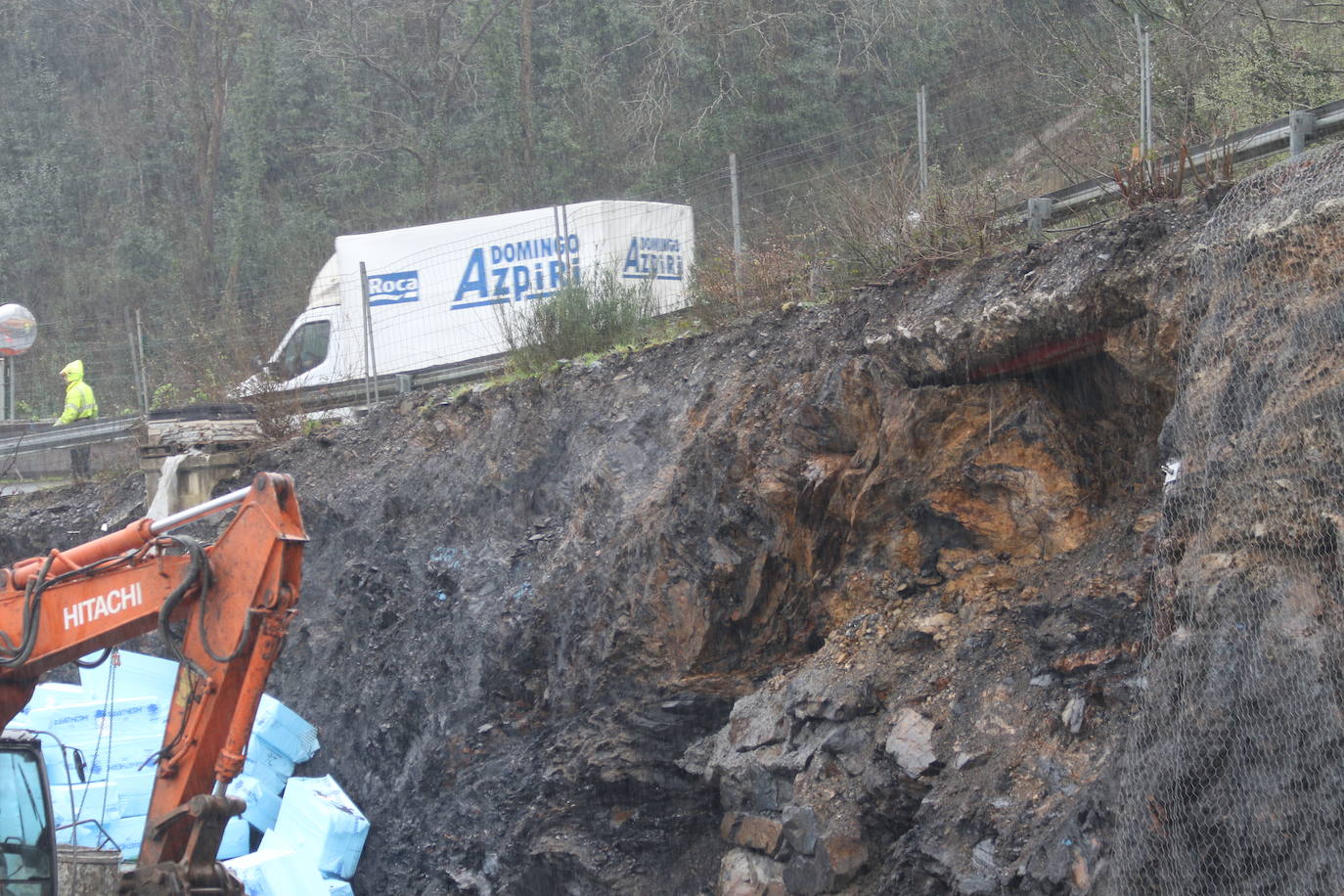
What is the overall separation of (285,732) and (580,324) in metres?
4.62

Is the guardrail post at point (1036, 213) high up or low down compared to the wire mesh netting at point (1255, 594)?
up

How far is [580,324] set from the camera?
1188cm

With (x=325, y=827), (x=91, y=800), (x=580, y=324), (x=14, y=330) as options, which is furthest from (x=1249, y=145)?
(x=14, y=330)

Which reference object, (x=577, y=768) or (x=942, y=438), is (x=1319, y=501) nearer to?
(x=942, y=438)

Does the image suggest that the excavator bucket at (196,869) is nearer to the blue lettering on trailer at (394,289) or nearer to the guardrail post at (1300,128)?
the guardrail post at (1300,128)

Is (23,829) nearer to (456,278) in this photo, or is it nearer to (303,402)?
(303,402)

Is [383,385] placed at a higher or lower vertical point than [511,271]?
lower

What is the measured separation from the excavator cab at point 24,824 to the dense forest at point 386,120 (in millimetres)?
8818

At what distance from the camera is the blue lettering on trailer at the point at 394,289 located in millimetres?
15617

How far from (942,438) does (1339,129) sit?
2841 millimetres

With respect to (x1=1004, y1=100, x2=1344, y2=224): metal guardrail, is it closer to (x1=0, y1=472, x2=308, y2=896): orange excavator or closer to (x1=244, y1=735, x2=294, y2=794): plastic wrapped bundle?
(x1=0, y1=472, x2=308, y2=896): orange excavator

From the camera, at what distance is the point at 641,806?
26.9 ft

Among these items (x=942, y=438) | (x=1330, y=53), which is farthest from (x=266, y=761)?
(x=1330, y=53)

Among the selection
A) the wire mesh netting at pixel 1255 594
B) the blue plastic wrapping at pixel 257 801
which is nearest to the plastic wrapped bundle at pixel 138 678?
the blue plastic wrapping at pixel 257 801
